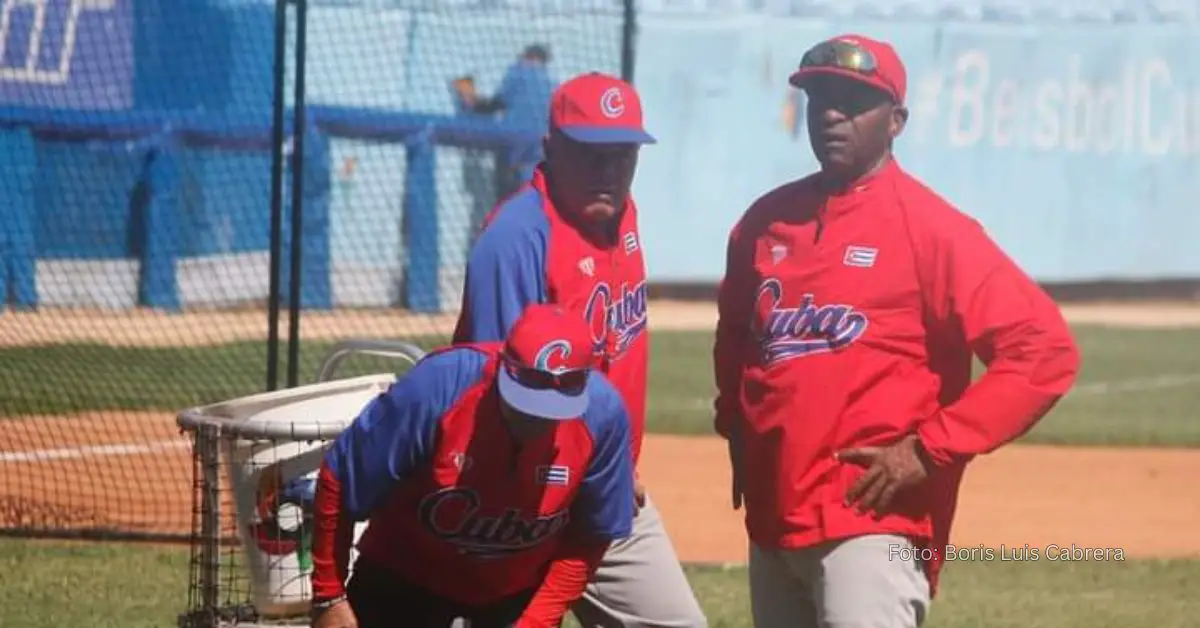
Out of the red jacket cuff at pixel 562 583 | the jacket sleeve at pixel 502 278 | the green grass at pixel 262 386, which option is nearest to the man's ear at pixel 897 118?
the jacket sleeve at pixel 502 278

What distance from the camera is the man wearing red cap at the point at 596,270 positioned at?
5.26 meters

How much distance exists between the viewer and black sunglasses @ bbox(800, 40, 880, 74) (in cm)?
518

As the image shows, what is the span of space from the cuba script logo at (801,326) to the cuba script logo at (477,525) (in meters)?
0.74

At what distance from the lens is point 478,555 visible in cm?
479

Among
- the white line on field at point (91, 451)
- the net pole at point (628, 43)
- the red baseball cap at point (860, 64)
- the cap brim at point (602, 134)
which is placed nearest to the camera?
the red baseball cap at point (860, 64)

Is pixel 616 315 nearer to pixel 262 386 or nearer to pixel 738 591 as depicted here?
pixel 738 591

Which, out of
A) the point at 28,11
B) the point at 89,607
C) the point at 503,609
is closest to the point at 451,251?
the point at 28,11

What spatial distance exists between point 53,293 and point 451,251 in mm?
4456

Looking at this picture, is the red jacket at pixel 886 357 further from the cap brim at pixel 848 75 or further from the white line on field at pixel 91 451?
the white line on field at pixel 91 451

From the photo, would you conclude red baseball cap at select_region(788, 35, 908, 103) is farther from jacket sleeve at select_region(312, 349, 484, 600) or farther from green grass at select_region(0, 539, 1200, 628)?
green grass at select_region(0, 539, 1200, 628)

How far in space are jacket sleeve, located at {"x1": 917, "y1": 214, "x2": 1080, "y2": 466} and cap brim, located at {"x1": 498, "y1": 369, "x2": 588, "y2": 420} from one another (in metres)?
1.00

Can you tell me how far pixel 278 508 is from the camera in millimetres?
6160

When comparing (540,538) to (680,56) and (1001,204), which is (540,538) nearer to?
(680,56)

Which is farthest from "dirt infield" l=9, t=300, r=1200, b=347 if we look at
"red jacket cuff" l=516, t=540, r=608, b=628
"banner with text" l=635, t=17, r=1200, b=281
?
"red jacket cuff" l=516, t=540, r=608, b=628
